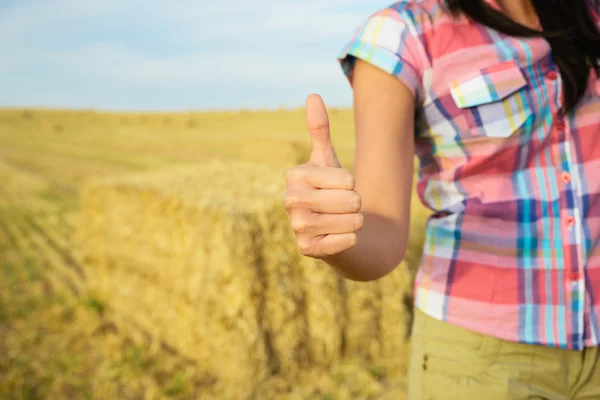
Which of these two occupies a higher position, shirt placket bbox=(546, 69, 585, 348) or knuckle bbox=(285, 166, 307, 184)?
knuckle bbox=(285, 166, 307, 184)

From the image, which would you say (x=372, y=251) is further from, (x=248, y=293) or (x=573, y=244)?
(x=248, y=293)

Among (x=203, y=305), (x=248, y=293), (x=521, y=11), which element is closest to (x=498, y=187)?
(x=521, y=11)

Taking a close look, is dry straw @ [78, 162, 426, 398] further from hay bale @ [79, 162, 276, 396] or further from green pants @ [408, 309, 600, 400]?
green pants @ [408, 309, 600, 400]

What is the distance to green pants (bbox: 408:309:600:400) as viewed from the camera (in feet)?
2.95

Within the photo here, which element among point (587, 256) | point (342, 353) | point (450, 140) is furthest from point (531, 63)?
point (342, 353)

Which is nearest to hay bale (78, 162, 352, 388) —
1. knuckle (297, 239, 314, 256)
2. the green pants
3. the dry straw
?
the dry straw

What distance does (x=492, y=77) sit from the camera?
37.0 inches

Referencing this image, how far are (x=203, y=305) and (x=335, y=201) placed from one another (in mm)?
2035

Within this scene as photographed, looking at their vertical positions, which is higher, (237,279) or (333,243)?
(333,243)

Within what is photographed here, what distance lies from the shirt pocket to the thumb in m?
0.32

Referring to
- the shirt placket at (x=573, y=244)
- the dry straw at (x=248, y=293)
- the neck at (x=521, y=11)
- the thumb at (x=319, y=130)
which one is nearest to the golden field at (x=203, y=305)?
the dry straw at (x=248, y=293)

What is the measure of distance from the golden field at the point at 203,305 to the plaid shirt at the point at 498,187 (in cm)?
86

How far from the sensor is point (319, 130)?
69cm

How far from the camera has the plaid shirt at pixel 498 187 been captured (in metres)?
0.92
